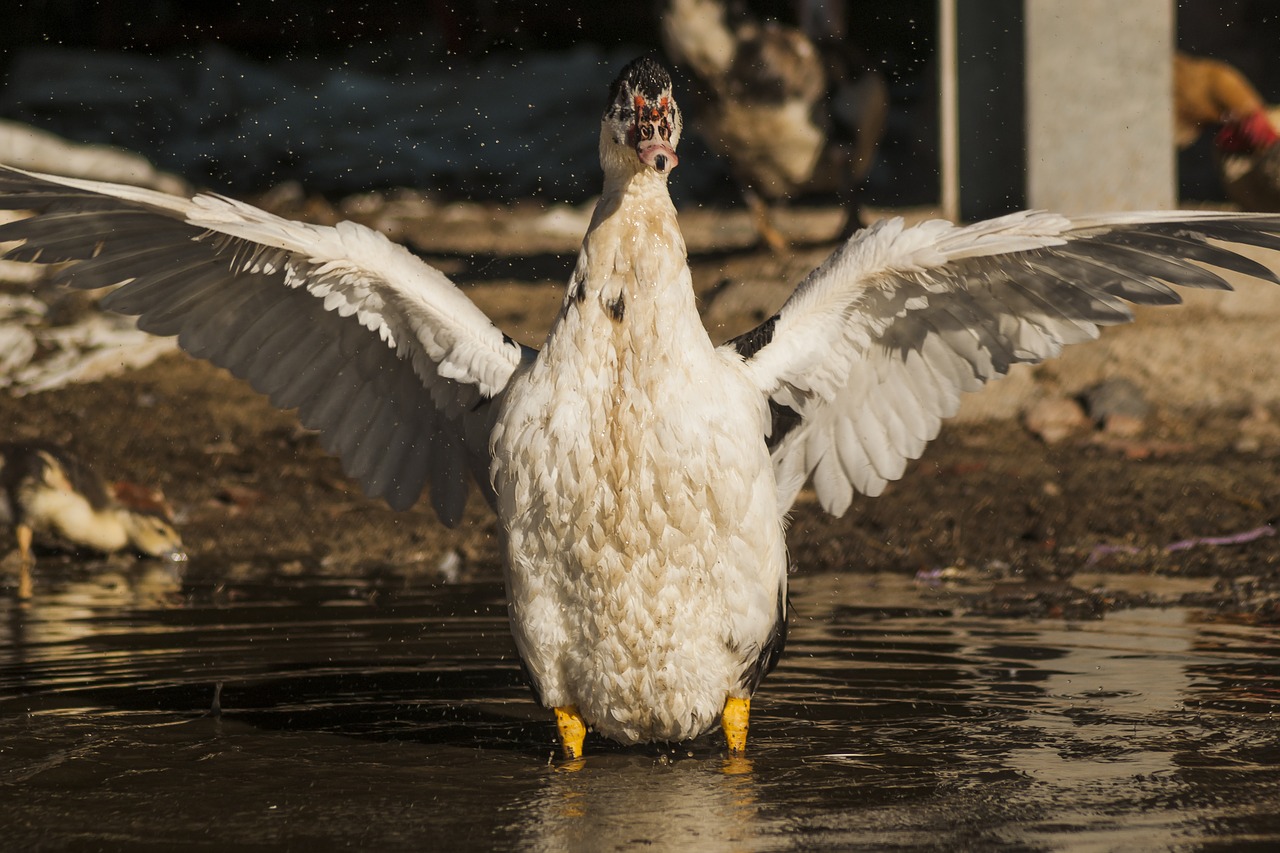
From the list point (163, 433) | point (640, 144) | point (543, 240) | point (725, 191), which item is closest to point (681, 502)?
point (640, 144)

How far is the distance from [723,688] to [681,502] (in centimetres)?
59

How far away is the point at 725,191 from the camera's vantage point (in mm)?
15594

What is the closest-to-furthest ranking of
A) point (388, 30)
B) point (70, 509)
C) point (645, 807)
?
point (645, 807) → point (70, 509) → point (388, 30)

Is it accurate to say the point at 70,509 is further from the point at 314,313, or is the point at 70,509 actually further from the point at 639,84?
the point at 639,84

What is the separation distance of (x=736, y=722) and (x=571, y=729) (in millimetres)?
456

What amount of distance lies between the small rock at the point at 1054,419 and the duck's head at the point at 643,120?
4947 millimetres

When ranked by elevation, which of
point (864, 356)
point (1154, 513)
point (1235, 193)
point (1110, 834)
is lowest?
point (1110, 834)

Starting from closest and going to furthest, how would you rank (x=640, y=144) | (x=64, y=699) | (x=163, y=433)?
(x=640, y=144) → (x=64, y=699) → (x=163, y=433)

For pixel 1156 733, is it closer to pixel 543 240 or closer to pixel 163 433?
pixel 163 433

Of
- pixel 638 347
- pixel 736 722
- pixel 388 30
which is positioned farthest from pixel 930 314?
pixel 388 30

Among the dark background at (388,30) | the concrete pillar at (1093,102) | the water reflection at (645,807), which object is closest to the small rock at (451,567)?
the water reflection at (645,807)

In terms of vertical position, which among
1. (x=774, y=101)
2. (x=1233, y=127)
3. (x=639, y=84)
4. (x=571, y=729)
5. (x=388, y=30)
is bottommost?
(x=571, y=729)

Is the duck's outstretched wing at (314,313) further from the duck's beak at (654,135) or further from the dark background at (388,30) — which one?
the dark background at (388,30)

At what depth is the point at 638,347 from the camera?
455 cm
